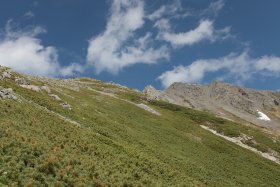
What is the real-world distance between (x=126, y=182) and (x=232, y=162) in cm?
4183

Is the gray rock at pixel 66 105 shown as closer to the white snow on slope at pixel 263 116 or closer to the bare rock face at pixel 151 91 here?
the bare rock face at pixel 151 91

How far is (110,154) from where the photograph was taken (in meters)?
39.2

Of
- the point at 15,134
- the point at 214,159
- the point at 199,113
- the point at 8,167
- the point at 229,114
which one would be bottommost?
the point at 8,167

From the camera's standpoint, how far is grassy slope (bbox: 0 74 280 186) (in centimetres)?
2812

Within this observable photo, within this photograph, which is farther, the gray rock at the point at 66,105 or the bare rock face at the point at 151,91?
the bare rock face at the point at 151,91

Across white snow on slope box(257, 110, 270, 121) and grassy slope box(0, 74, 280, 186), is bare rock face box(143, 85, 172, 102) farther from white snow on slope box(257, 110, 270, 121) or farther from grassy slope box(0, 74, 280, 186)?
grassy slope box(0, 74, 280, 186)

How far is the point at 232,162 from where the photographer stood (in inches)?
2741

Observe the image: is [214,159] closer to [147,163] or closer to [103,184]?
[147,163]

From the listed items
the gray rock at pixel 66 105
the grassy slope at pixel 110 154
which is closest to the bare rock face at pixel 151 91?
the grassy slope at pixel 110 154

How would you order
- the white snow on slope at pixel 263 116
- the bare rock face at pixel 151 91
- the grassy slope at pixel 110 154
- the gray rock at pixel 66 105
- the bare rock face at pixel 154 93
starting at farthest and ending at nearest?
the white snow on slope at pixel 263 116, the bare rock face at pixel 151 91, the bare rock face at pixel 154 93, the gray rock at pixel 66 105, the grassy slope at pixel 110 154

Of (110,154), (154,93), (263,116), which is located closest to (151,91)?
(154,93)

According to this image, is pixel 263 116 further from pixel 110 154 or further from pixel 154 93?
pixel 110 154

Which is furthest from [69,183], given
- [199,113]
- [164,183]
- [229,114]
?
[229,114]

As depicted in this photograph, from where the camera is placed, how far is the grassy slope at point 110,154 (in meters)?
28.1
